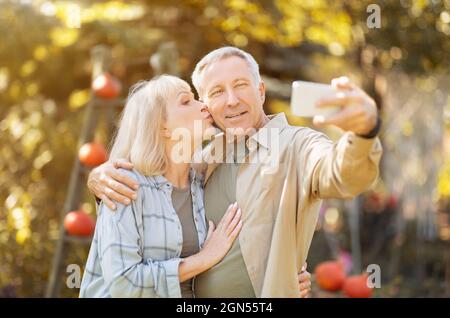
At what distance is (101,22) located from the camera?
7496 millimetres

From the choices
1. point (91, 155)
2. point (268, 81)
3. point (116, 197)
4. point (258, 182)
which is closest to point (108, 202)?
point (116, 197)

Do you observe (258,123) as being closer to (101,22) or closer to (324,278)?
(324,278)

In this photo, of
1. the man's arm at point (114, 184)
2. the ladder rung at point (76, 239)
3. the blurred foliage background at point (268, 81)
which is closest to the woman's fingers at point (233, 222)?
the man's arm at point (114, 184)

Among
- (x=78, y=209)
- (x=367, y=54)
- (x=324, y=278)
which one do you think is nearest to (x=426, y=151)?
(x=367, y=54)

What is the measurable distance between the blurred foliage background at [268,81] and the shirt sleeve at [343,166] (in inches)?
145

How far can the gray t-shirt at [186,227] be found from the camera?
2340 mm

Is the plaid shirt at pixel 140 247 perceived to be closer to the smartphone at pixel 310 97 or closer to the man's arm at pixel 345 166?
the man's arm at pixel 345 166

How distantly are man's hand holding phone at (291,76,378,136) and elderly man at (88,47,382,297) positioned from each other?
4.9 inches

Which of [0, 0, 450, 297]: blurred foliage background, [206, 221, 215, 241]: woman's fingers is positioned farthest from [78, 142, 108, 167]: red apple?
[206, 221, 215, 241]: woman's fingers

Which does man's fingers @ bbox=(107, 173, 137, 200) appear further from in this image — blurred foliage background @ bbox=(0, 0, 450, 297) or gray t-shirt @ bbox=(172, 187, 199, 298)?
blurred foliage background @ bbox=(0, 0, 450, 297)

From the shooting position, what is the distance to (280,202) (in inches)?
89.9

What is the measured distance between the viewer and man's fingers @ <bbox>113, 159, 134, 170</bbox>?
2381 millimetres

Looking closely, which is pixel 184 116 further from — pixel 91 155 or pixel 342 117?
pixel 91 155

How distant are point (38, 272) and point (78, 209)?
545 millimetres
